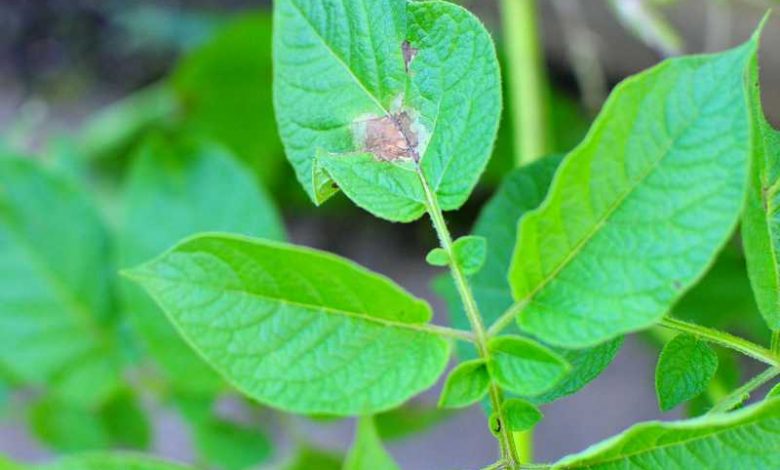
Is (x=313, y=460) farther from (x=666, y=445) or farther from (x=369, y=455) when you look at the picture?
(x=666, y=445)

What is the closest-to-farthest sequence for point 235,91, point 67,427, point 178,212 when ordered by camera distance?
1. point 178,212
2. point 67,427
3. point 235,91

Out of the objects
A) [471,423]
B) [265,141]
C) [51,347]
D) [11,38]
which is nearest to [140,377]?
[51,347]

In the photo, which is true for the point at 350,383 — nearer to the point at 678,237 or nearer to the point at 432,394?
the point at 678,237

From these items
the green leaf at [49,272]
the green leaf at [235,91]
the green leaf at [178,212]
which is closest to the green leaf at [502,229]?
the green leaf at [178,212]

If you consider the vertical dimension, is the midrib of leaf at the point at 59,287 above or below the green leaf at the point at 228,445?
above

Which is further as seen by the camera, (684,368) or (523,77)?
(523,77)

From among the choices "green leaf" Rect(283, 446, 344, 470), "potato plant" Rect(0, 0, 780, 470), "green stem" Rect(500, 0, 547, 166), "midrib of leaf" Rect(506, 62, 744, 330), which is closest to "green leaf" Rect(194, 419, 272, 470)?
"green leaf" Rect(283, 446, 344, 470)

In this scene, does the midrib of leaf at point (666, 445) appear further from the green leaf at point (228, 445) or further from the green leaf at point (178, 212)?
the green leaf at point (228, 445)

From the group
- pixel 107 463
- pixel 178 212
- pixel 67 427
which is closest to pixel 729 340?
pixel 107 463
